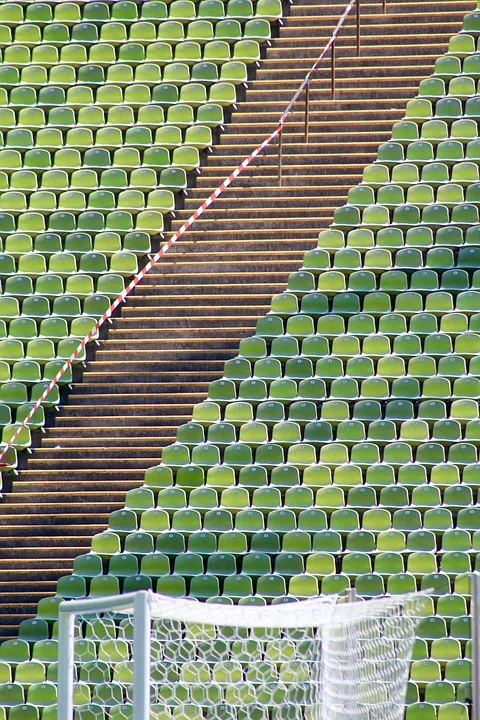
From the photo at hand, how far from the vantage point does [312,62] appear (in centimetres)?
1458

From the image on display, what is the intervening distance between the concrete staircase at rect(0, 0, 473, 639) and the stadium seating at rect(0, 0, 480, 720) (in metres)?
0.30

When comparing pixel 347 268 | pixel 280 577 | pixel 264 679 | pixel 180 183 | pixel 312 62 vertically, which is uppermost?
pixel 312 62

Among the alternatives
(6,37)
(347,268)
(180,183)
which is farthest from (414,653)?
(6,37)

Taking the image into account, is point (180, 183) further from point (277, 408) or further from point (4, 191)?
point (277, 408)

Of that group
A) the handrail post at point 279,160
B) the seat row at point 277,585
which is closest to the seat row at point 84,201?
the handrail post at point 279,160

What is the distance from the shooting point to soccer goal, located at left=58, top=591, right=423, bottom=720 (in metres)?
6.19

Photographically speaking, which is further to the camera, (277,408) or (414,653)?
(277,408)

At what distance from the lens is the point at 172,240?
1302 centimetres

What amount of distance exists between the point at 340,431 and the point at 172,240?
243cm

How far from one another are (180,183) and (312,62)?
187 cm

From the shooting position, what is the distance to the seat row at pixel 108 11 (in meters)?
15.3

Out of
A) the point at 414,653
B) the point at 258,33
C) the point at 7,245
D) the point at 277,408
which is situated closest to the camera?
the point at 414,653

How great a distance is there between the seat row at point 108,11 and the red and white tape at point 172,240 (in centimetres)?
128

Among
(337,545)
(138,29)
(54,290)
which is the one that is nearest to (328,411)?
(337,545)
